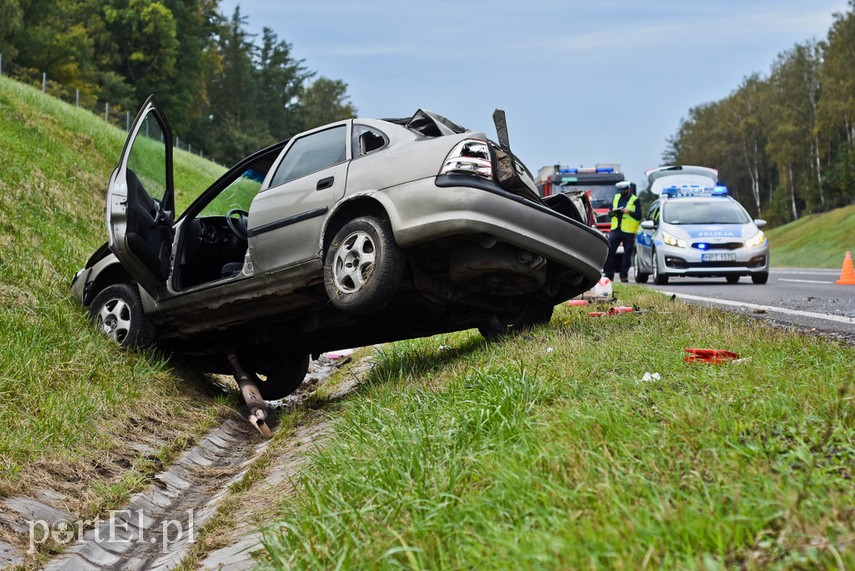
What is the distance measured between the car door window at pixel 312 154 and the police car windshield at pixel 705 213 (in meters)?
12.0

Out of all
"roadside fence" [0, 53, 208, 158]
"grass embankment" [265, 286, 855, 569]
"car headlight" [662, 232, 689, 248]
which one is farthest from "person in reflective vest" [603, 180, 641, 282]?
"roadside fence" [0, 53, 208, 158]

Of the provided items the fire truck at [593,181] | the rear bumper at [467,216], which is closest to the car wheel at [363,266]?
the rear bumper at [467,216]

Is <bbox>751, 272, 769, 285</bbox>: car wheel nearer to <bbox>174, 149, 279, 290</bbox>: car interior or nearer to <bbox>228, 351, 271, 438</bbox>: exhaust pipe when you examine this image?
<bbox>228, 351, 271, 438</bbox>: exhaust pipe

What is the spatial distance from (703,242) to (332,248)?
12.1 metres

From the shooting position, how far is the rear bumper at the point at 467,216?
241 inches

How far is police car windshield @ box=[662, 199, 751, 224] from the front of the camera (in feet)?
58.7

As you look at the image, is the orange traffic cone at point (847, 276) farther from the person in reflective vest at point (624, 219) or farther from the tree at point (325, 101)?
the tree at point (325, 101)

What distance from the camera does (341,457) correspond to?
4652mm

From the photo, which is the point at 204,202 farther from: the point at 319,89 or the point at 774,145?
the point at 319,89

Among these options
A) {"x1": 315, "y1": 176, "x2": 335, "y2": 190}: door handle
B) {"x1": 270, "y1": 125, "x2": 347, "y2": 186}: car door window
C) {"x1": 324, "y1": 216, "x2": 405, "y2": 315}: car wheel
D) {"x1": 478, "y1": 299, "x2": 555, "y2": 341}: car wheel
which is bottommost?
{"x1": 478, "y1": 299, "x2": 555, "y2": 341}: car wheel

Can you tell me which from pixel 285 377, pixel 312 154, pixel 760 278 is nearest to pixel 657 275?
pixel 760 278

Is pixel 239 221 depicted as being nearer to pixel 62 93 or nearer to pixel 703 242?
pixel 703 242

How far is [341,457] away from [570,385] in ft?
3.92

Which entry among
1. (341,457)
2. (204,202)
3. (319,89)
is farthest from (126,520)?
(319,89)
